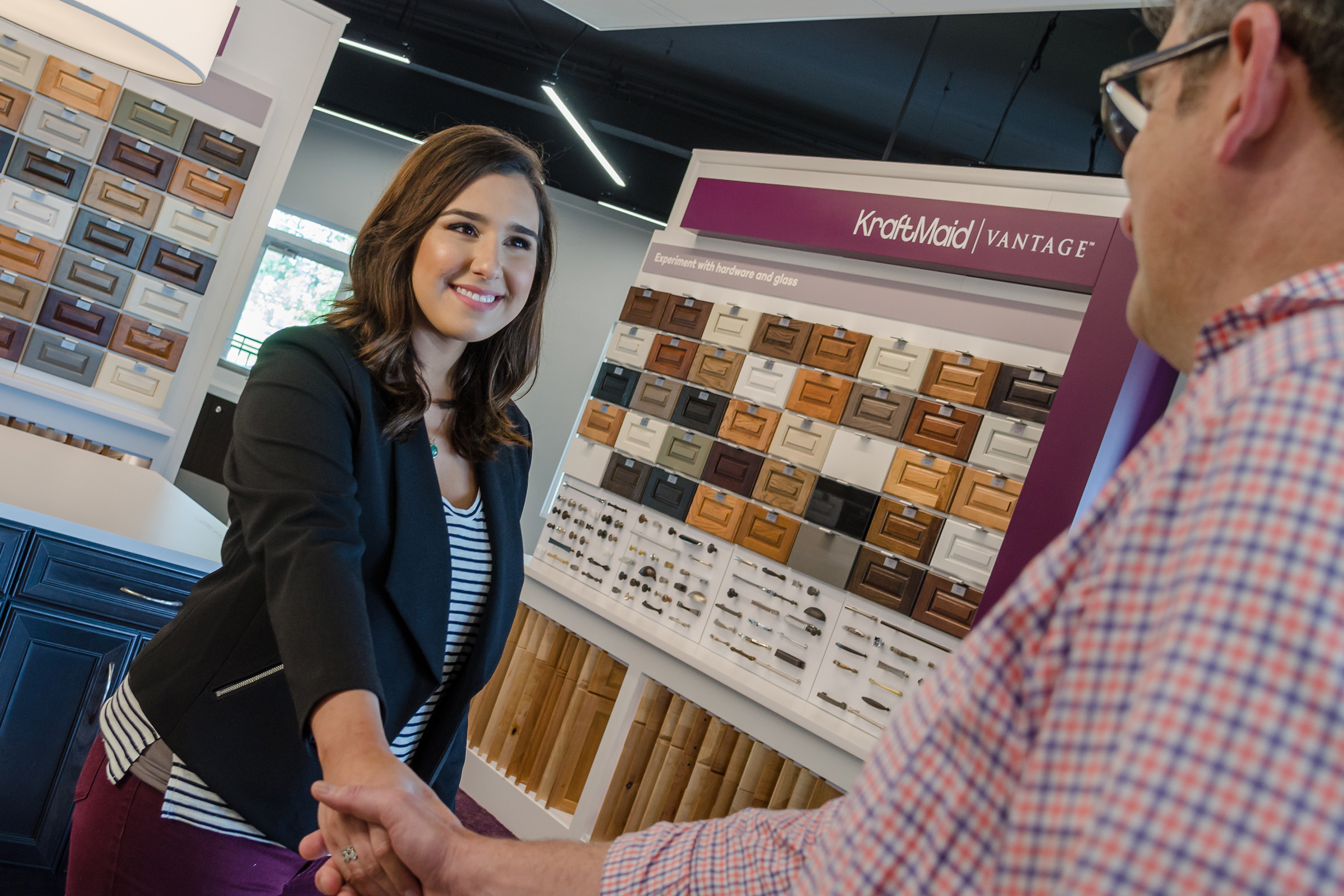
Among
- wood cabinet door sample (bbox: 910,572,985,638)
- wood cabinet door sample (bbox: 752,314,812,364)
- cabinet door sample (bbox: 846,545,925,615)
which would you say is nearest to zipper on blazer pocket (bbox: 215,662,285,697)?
wood cabinet door sample (bbox: 910,572,985,638)

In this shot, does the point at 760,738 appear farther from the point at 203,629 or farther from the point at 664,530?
the point at 203,629

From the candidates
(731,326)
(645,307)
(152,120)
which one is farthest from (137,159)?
(731,326)

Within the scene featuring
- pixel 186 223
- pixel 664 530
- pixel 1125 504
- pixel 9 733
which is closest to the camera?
pixel 1125 504

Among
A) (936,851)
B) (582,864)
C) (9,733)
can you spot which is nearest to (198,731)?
(582,864)

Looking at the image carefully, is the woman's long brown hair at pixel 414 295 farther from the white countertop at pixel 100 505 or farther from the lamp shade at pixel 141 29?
the white countertop at pixel 100 505

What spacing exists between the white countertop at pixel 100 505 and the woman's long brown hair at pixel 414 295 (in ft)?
5.58

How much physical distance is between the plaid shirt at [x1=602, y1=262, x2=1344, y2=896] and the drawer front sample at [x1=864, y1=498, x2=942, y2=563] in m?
3.50

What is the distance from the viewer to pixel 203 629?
1308 mm

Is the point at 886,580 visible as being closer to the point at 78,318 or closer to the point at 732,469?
the point at 732,469

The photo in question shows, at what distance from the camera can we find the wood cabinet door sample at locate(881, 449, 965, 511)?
3891 millimetres

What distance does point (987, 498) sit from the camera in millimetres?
3766

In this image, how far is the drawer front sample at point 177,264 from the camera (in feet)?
18.8

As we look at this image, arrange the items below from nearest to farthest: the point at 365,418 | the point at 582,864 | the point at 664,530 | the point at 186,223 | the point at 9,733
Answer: the point at 582,864
the point at 365,418
the point at 9,733
the point at 664,530
the point at 186,223

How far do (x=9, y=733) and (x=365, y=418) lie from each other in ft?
7.68
